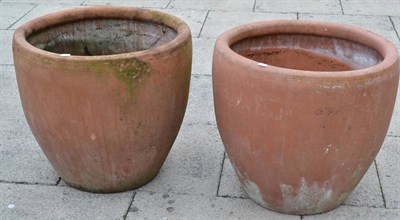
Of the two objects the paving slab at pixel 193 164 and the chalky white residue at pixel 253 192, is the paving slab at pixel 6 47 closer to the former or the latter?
the paving slab at pixel 193 164

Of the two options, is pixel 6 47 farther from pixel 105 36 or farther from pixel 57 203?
pixel 57 203

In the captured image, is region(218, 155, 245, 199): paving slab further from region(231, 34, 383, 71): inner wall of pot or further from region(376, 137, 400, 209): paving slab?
region(376, 137, 400, 209): paving slab

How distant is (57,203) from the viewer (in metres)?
3.69

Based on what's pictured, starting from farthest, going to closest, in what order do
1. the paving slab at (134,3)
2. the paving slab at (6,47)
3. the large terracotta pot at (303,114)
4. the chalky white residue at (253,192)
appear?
the paving slab at (134,3), the paving slab at (6,47), the chalky white residue at (253,192), the large terracotta pot at (303,114)

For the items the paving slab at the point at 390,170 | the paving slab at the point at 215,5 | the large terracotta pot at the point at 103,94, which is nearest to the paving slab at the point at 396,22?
the paving slab at the point at 215,5

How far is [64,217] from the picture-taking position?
3562mm

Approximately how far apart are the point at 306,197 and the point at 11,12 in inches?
188

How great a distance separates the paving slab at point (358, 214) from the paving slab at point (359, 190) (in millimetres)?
53

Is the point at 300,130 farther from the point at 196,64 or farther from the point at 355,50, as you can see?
the point at 196,64

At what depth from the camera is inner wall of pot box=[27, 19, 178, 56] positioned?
3932mm

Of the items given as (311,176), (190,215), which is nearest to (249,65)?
(311,176)

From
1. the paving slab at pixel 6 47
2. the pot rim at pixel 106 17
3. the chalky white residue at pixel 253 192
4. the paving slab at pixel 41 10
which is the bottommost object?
the paving slab at pixel 41 10

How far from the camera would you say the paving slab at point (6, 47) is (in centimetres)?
586

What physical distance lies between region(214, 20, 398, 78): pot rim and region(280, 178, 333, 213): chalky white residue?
2.11 feet
